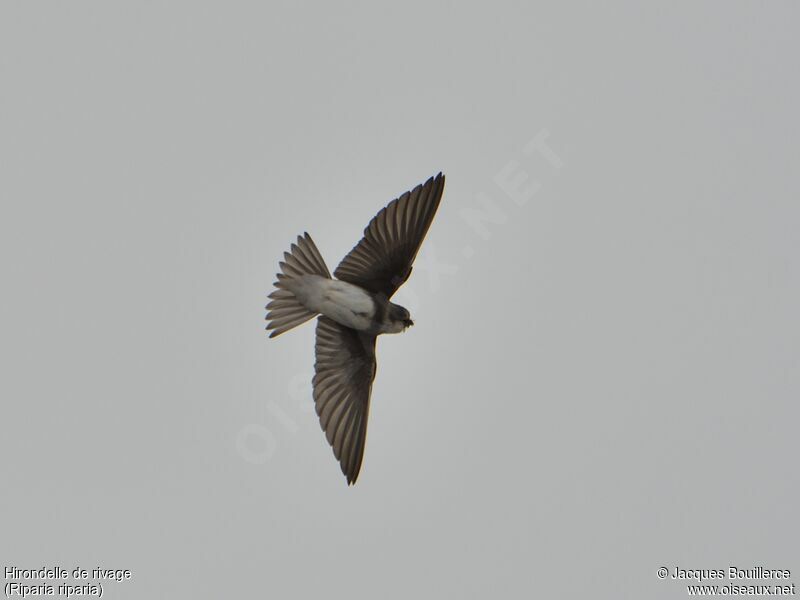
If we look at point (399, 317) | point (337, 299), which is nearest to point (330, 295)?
point (337, 299)

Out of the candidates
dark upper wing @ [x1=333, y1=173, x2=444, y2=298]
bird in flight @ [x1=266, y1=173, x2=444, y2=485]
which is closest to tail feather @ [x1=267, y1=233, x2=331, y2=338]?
bird in flight @ [x1=266, y1=173, x2=444, y2=485]

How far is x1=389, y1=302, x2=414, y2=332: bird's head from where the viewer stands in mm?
5672

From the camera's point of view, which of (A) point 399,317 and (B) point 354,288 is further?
(A) point 399,317

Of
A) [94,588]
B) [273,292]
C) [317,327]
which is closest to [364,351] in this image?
[317,327]

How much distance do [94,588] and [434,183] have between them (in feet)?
10.5

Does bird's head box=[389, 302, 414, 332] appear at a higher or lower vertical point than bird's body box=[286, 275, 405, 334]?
lower

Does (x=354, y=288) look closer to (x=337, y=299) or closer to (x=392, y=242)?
(x=337, y=299)

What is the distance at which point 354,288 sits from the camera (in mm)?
5570

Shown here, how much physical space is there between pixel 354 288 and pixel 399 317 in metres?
0.30

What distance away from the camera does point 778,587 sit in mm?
7078

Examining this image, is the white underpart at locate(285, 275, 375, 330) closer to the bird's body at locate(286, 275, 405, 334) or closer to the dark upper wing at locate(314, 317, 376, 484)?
the bird's body at locate(286, 275, 405, 334)

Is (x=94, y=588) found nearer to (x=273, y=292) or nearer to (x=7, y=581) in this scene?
(x=7, y=581)

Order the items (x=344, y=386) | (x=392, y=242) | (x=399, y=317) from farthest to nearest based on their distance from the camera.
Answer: (x=344, y=386)
(x=399, y=317)
(x=392, y=242)

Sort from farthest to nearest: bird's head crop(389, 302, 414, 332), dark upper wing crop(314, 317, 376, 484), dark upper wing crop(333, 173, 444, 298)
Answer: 1. dark upper wing crop(314, 317, 376, 484)
2. bird's head crop(389, 302, 414, 332)
3. dark upper wing crop(333, 173, 444, 298)
